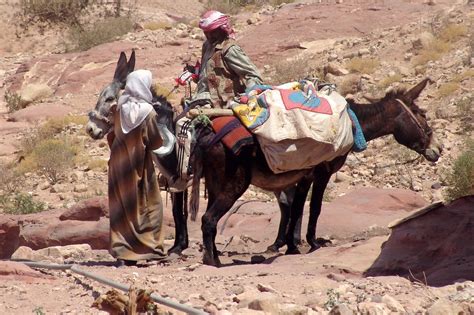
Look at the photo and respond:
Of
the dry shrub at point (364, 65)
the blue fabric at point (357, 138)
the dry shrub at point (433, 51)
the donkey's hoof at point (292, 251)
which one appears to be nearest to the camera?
the blue fabric at point (357, 138)

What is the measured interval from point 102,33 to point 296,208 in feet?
73.4

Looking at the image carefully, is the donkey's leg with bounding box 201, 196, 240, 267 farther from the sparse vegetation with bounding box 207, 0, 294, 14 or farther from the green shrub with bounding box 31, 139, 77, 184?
the sparse vegetation with bounding box 207, 0, 294, 14

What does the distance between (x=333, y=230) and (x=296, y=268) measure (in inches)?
114

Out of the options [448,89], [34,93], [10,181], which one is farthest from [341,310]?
[34,93]

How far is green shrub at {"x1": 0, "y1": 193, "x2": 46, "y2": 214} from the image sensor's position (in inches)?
643

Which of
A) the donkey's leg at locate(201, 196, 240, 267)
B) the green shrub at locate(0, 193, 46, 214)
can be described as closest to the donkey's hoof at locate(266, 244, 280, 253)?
the donkey's leg at locate(201, 196, 240, 267)

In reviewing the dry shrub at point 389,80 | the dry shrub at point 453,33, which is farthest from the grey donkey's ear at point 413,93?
the dry shrub at point 453,33

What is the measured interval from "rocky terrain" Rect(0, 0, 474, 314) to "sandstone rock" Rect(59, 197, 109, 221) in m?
0.02

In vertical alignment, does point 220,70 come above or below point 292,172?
above

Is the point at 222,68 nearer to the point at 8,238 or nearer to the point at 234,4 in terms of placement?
the point at 8,238

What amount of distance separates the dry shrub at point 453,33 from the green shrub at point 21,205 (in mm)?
9053

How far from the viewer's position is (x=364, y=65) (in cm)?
2119

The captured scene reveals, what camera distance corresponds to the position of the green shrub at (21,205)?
16.3 metres

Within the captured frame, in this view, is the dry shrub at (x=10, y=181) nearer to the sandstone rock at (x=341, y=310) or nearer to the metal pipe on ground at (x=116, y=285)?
the metal pipe on ground at (x=116, y=285)
